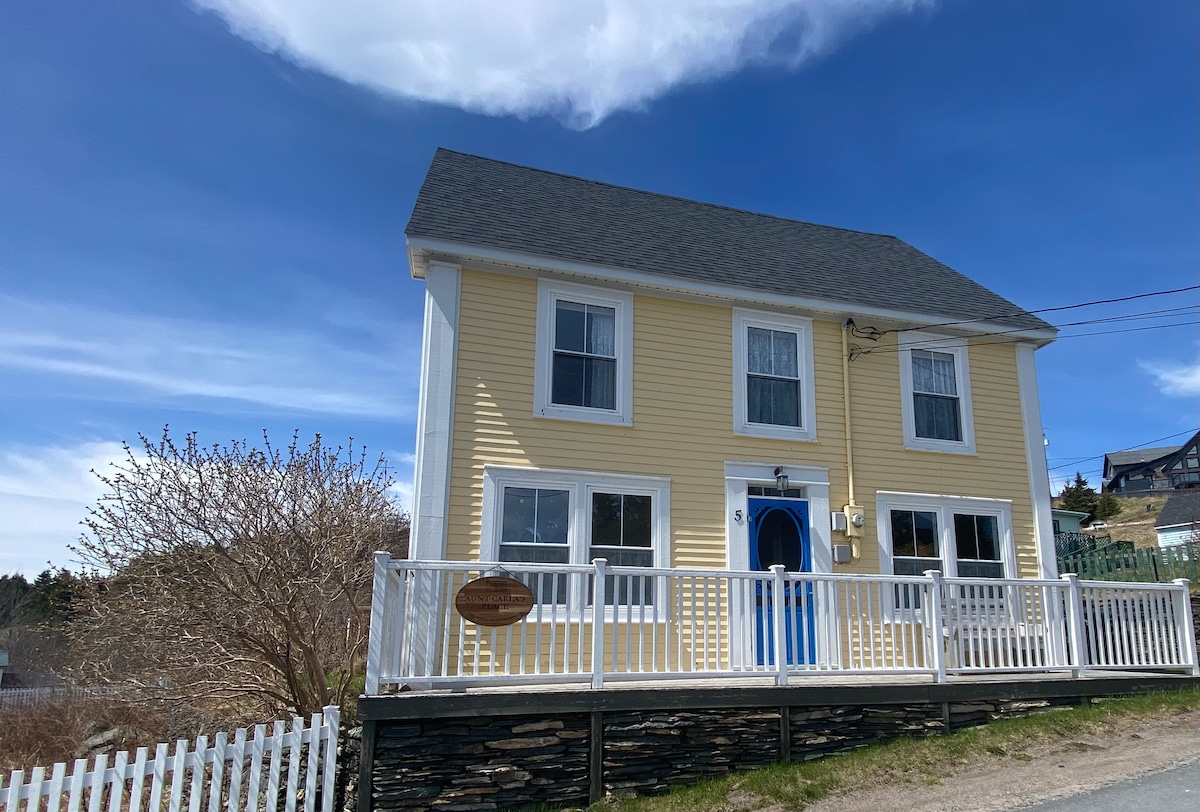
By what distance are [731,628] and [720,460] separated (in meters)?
2.64

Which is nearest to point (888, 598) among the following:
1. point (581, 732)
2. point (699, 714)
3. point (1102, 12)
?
point (699, 714)

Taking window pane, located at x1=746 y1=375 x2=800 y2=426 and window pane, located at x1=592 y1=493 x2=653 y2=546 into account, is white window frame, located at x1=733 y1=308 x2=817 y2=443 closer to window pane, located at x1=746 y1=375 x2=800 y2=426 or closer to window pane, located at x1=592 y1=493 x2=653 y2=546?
window pane, located at x1=746 y1=375 x2=800 y2=426

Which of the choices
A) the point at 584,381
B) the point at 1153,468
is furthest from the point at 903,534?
the point at 1153,468

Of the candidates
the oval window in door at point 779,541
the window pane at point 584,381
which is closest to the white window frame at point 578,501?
the window pane at point 584,381

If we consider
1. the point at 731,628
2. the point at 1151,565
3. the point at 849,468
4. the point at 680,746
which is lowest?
the point at 680,746

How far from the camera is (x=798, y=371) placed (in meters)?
10.1

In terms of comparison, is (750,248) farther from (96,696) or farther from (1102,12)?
(96,696)

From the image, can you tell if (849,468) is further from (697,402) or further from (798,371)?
(697,402)

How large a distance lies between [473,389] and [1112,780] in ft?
23.4

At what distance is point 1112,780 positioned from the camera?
6113mm

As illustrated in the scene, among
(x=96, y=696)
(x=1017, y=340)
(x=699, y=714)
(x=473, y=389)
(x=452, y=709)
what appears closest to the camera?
(x=452, y=709)

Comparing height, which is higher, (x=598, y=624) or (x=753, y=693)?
(x=598, y=624)

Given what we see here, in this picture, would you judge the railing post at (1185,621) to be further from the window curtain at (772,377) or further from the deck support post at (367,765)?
the deck support post at (367,765)

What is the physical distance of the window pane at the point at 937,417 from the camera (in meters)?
10.5
